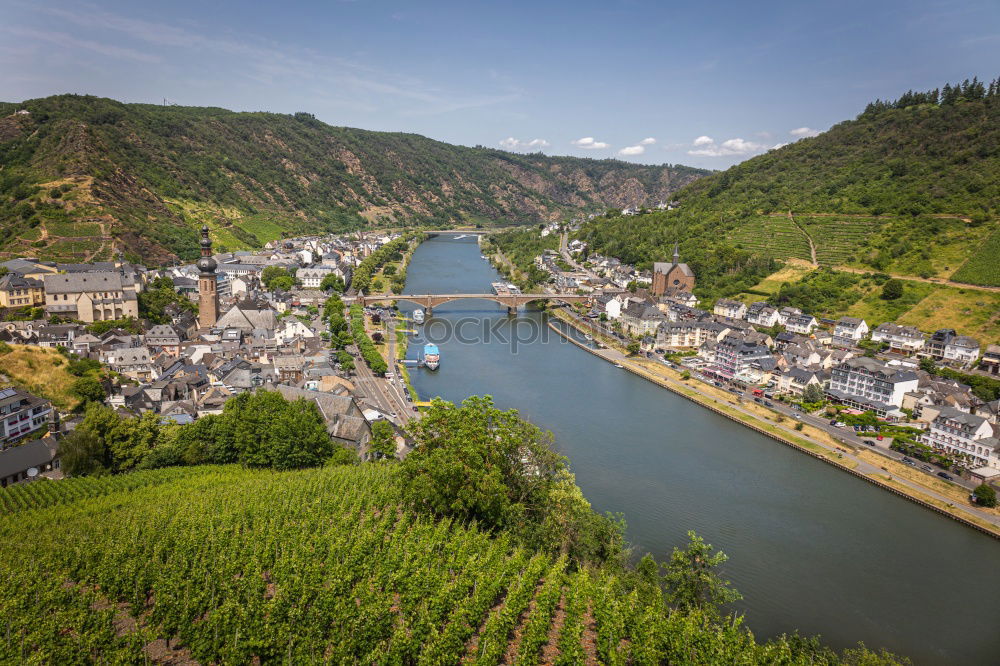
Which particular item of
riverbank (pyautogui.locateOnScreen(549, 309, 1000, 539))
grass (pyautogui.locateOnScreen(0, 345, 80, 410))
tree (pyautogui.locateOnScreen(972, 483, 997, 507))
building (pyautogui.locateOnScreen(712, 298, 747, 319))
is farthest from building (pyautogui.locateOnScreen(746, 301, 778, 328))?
grass (pyautogui.locateOnScreen(0, 345, 80, 410))

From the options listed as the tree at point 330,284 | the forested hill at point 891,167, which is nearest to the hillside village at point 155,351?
the tree at point 330,284

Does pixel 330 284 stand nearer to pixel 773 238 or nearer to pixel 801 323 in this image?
pixel 801 323

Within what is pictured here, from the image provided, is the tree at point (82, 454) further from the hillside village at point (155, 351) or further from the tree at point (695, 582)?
the tree at point (695, 582)

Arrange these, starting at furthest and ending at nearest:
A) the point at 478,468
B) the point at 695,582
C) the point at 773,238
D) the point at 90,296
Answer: the point at 773,238
the point at 90,296
the point at 478,468
the point at 695,582

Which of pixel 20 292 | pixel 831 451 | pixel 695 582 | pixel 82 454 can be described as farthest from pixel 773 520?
pixel 20 292

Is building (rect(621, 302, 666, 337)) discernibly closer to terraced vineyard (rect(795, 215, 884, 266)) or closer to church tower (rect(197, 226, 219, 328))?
terraced vineyard (rect(795, 215, 884, 266))
